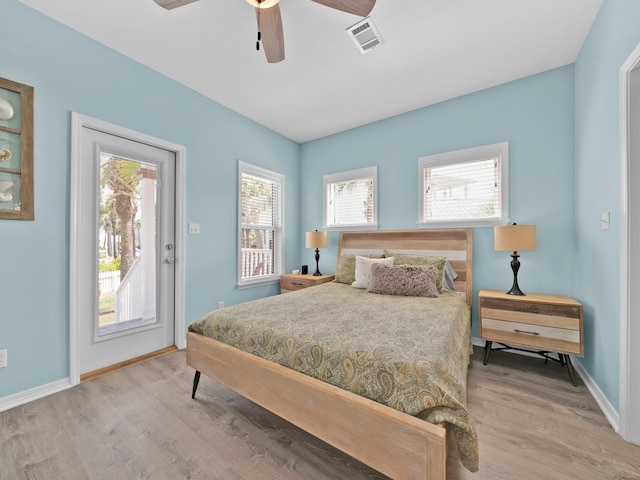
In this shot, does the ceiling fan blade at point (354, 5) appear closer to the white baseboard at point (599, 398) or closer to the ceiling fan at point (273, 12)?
the ceiling fan at point (273, 12)

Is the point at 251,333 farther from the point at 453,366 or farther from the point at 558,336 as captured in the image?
the point at 558,336

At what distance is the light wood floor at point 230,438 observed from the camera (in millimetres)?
1331

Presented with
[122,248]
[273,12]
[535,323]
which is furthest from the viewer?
[122,248]

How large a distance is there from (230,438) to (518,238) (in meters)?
2.75

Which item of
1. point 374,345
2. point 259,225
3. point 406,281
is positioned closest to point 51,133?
point 259,225

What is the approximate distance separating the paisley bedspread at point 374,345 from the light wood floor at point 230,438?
47 centimetres

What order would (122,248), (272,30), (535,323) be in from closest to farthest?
(272,30) → (535,323) → (122,248)

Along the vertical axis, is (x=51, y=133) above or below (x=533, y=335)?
above

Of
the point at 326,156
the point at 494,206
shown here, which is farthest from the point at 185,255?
the point at 494,206

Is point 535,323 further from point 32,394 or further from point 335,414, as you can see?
point 32,394

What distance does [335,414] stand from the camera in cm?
123

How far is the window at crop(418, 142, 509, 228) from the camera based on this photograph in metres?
2.85

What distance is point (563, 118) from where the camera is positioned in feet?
8.36

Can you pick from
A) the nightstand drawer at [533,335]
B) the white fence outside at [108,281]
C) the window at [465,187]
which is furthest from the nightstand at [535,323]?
the white fence outside at [108,281]
